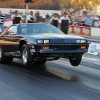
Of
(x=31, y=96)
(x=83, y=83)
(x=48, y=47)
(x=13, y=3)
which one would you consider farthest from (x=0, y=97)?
(x=13, y=3)

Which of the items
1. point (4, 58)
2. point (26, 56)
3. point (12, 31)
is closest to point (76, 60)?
point (26, 56)

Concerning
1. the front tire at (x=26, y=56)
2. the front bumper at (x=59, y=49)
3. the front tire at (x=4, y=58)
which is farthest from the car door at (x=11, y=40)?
the front bumper at (x=59, y=49)

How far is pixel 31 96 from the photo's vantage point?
6.25 m

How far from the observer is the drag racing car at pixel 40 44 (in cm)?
884

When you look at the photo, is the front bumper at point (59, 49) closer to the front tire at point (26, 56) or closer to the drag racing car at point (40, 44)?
the drag racing car at point (40, 44)

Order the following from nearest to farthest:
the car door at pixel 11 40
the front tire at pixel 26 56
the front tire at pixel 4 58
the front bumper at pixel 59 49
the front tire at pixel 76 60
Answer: the front bumper at pixel 59 49
the front tire at pixel 26 56
the front tire at pixel 76 60
the car door at pixel 11 40
the front tire at pixel 4 58

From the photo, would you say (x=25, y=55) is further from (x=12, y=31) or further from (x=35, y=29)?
(x=12, y=31)

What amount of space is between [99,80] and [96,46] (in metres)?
5.09

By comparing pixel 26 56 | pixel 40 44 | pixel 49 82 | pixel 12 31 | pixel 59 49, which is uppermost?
pixel 12 31

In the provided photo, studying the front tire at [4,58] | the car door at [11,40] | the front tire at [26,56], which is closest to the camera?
the front tire at [26,56]

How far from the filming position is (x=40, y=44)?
879cm

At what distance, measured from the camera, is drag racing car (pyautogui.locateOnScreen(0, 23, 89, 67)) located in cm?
884

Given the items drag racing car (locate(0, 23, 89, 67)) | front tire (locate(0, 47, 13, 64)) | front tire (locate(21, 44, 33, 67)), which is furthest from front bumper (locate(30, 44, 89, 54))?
front tire (locate(0, 47, 13, 64))

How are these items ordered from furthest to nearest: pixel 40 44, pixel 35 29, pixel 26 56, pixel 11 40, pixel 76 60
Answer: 1. pixel 11 40
2. pixel 35 29
3. pixel 76 60
4. pixel 26 56
5. pixel 40 44
